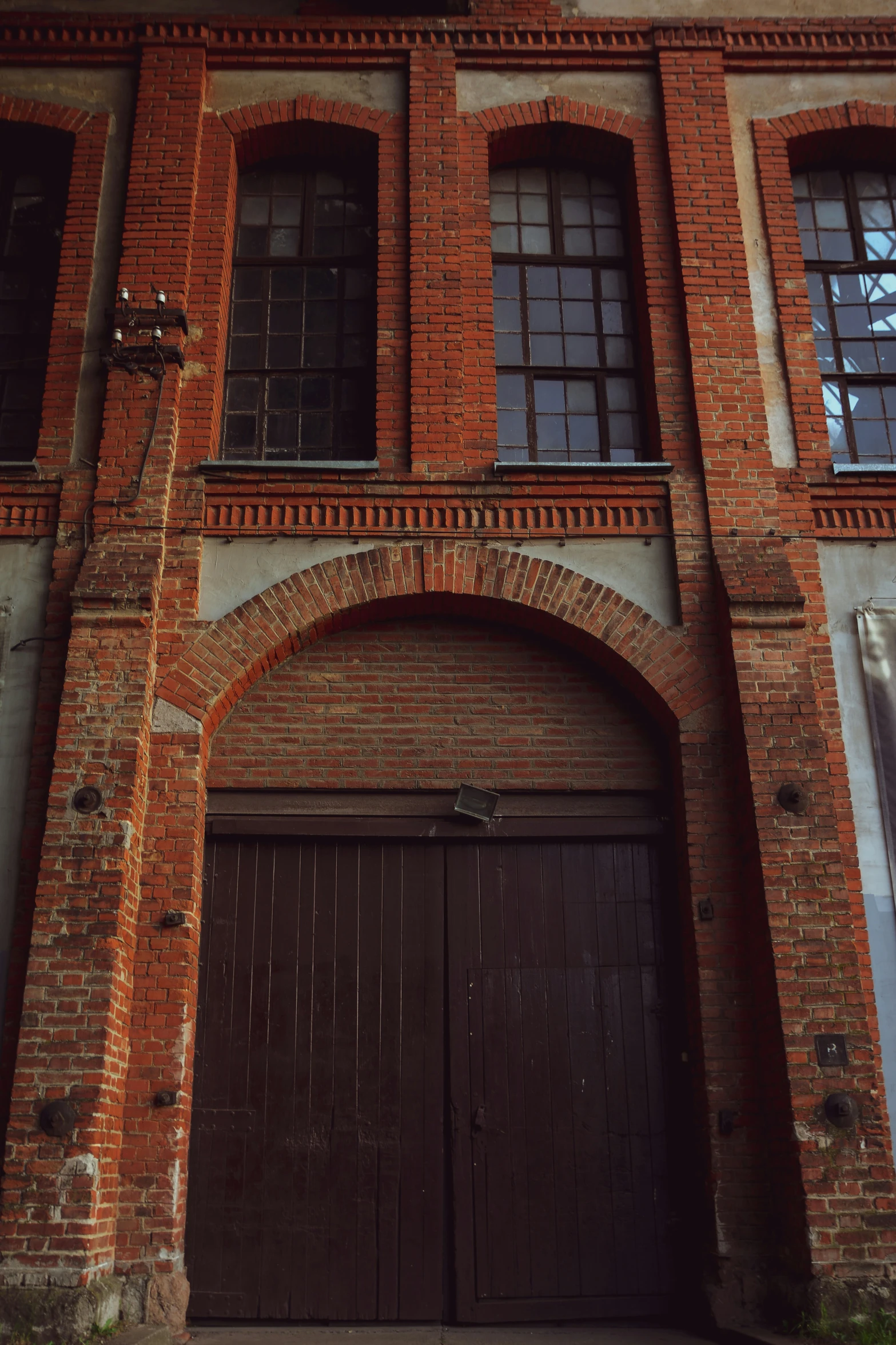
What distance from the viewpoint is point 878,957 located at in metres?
6.92

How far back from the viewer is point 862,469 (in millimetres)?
7914

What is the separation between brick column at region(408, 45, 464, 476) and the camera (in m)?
Result: 8.05

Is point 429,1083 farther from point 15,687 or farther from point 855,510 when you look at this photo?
point 855,510

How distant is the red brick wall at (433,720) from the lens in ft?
24.8

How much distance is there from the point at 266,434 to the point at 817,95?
5.25 meters

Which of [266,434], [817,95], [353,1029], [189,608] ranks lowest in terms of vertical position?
[353,1029]

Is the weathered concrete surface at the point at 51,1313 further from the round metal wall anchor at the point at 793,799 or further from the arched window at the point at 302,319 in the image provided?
the arched window at the point at 302,319

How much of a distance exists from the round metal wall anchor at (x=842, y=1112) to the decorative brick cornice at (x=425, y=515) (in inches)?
146

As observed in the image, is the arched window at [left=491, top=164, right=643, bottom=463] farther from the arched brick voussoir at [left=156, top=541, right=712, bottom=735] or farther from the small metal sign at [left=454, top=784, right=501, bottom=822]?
the small metal sign at [left=454, top=784, right=501, bottom=822]

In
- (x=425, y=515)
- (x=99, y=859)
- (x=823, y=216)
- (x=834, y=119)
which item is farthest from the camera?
(x=823, y=216)

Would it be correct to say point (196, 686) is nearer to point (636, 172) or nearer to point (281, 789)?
point (281, 789)

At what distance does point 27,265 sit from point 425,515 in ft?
13.3

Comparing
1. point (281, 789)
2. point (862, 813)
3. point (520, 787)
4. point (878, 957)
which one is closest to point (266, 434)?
point (281, 789)

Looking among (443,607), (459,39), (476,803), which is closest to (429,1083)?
(476,803)
